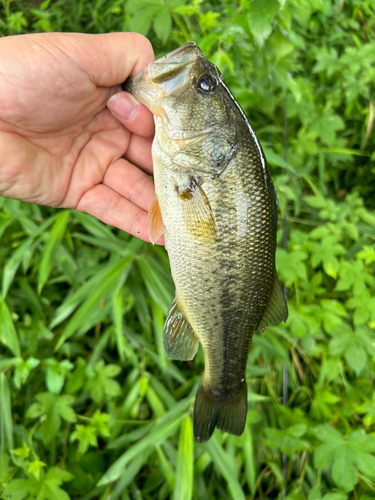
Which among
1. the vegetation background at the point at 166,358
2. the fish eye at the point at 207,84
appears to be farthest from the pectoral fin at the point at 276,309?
the fish eye at the point at 207,84

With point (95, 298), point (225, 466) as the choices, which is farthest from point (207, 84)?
point (225, 466)

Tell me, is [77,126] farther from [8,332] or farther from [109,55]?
[8,332]

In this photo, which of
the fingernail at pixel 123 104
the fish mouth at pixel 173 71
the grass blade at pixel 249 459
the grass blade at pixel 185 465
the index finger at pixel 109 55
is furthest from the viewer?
the grass blade at pixel 249 459

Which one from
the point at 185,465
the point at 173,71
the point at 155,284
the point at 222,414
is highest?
the point at 173,71

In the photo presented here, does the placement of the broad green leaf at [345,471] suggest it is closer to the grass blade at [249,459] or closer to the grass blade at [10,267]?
the grass blade at [249,459]

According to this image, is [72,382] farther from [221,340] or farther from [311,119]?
[311,119]
